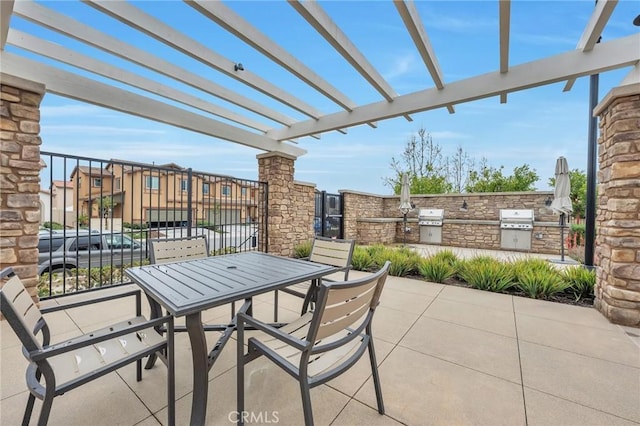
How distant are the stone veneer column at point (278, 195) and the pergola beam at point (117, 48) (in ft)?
Answer: 5.56

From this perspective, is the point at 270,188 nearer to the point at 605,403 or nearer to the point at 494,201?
the point at 605,403

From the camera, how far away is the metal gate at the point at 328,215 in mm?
7473

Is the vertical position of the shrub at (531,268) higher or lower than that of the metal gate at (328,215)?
lower

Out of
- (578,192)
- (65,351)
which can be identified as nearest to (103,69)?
(65,351)

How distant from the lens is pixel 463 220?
9250mm

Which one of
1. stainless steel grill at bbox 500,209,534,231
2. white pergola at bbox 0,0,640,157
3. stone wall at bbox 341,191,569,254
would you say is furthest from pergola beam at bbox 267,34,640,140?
stainless steel grill at bbox 500,209,534,231

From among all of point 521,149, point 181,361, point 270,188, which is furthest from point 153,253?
point 521,149

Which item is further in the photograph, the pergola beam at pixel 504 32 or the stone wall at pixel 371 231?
the stone wall at pixel 371 231

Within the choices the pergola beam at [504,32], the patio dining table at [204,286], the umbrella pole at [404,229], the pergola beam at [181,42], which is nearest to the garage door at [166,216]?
the patio dining table at [204,286]

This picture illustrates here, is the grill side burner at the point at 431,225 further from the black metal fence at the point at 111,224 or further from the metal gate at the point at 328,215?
the black metal fence at the point at 111,224

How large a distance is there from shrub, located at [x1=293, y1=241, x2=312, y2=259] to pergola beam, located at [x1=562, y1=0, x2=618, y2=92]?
4.94 m

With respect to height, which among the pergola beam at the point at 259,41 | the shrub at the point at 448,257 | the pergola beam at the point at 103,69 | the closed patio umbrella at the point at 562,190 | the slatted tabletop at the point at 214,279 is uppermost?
the pergola beam at the point at 259,41

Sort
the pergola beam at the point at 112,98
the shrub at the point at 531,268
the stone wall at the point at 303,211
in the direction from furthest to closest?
the stone wall at the point at 303,211 < the shrub at the point at 531,268 < the pergola beam at the point at 112,98

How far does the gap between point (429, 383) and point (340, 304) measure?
43.4 inches
